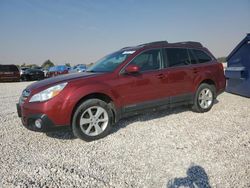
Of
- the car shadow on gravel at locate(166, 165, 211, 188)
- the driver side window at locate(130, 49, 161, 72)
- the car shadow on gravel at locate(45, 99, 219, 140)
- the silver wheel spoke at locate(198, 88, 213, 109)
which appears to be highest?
the driver side window at locate(130, 49, 161, 72)

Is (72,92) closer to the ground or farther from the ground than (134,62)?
closer to the ground

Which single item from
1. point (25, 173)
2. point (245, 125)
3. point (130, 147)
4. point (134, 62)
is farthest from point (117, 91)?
point (245, 125)

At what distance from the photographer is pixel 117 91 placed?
169 inches

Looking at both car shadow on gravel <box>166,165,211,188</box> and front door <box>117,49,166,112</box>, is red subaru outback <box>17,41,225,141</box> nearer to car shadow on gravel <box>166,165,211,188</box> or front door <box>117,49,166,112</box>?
front door <box>117,49,166,112</box>

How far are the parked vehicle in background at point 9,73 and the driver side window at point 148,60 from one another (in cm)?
1907

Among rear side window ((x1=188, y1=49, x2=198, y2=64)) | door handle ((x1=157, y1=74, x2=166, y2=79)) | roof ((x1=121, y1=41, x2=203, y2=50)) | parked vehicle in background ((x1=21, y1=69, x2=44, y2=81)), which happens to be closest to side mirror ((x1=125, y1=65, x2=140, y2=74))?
door handle ((x1=157, y1=74, x2=166, y2=79))

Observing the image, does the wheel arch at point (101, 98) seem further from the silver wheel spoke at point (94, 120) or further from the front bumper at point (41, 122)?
the front bumper at point (41, 122)

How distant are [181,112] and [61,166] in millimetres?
3589

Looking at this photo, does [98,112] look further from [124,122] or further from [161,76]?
[161,76]

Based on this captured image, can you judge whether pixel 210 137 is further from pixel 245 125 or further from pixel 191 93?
pixel 191 93

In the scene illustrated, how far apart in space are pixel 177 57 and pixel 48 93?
3077 mm

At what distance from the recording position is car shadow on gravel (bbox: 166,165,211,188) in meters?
2.59

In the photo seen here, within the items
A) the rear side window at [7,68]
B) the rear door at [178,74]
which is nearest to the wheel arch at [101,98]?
the rear door at [178,74]

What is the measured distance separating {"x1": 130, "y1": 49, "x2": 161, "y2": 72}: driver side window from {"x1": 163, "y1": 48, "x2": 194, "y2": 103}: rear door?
0.67 feet
